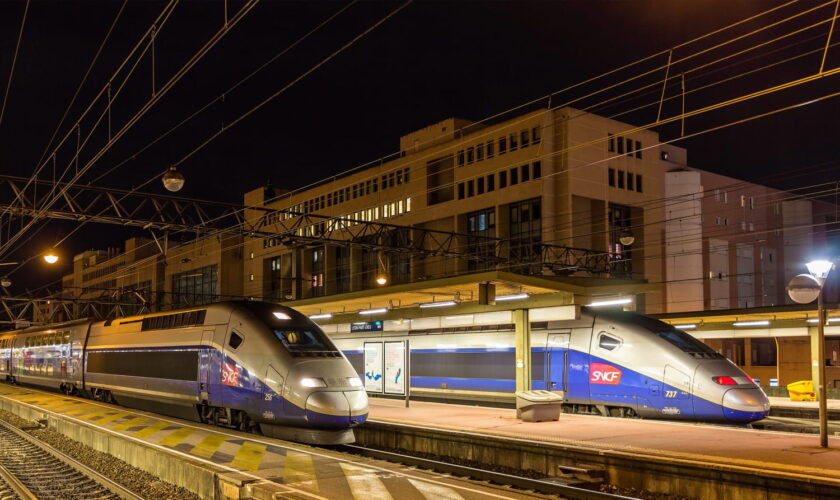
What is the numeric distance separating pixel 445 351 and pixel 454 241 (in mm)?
29454

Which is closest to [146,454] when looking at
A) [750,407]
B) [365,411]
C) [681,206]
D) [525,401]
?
[365,411]

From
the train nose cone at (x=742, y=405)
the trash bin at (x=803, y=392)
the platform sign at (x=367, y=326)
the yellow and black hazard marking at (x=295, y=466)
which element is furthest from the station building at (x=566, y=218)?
the train nose cone at (x=742, y=405)

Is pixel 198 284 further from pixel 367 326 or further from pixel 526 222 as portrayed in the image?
pixel 367 326

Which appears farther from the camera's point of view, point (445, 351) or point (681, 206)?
point (681, 206)

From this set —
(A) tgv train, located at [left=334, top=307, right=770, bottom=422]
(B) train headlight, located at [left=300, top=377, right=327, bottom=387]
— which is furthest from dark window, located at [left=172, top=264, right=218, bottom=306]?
(B) train headlight, located at [left=300, top=377, right=327, bottom=387]

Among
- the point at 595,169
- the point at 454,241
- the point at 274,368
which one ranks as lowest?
the point at 274,368

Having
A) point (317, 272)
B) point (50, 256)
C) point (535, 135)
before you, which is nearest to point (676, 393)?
point (50, 256)

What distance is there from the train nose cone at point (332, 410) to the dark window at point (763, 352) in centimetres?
4268

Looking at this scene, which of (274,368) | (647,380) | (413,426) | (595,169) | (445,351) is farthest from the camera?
(595,169)

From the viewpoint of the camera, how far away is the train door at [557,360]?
22172mm

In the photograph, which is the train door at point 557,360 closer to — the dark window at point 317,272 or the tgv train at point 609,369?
the tgv train at point 609,369

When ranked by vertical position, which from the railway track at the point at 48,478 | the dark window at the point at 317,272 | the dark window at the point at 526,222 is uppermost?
the dark window at the point at 526,222

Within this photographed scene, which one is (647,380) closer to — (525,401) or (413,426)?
(525,401)

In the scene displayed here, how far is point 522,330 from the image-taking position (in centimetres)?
2158
